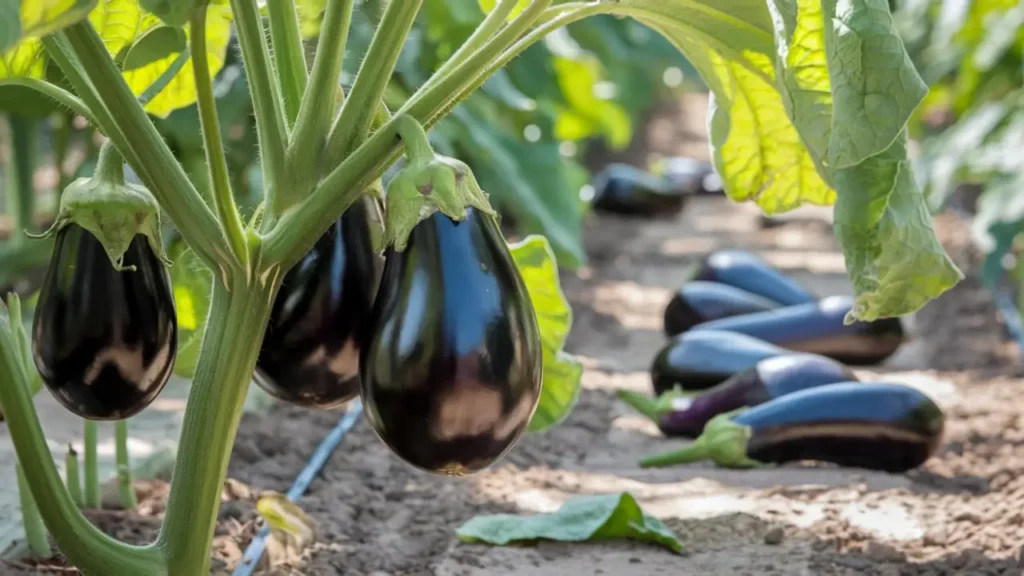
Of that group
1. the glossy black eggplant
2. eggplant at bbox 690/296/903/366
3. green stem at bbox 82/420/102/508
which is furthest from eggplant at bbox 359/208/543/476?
the glossy black eggplant

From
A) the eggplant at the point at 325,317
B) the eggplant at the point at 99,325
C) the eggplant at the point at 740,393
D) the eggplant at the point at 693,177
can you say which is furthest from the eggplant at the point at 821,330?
the eggplant at the point at 693,177

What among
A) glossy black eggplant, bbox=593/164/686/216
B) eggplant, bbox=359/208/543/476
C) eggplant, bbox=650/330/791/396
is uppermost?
glossy black eggplant, bbox=593/164/686/216

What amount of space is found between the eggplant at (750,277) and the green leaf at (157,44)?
2872 millimetres

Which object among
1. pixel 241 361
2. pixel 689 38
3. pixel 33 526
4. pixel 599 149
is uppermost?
pixel 599 149

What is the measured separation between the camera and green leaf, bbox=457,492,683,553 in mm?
2158

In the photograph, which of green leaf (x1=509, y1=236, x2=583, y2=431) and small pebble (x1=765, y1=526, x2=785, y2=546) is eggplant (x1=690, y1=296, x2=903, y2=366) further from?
green leaf (x1=509, y1=236, x2=583, y2=431)

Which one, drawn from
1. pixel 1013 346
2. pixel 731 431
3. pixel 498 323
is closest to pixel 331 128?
pixel 498 323

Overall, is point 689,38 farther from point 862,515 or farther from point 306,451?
point 306,451

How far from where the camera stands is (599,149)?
9422 millimetres

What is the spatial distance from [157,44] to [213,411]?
38 cm

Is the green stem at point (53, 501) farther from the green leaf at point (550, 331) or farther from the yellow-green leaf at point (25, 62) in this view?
the green leaf at point (550, 331)

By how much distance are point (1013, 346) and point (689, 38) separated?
2.80 meters

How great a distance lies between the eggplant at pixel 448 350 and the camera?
1348 mm

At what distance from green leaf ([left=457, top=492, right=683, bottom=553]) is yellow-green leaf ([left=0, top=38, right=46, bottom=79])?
102 cm
